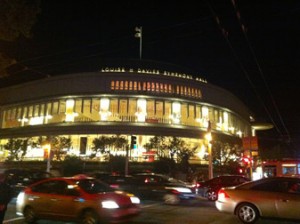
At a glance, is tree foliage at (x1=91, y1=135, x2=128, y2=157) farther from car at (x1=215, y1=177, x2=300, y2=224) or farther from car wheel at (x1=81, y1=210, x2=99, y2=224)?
car wheel at (x1=81, y1=210, x2=99, y2=224)

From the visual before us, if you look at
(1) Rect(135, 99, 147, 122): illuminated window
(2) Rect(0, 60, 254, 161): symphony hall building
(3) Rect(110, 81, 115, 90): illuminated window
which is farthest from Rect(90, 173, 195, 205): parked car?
(3) Rect(110, 81, 115, 90): illuminated window

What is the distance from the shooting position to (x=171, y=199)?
19375mm

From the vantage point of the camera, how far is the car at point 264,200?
1161 centimetres

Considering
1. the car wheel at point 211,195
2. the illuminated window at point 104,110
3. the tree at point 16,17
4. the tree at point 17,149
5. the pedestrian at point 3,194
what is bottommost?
the car wheel at point 211,195

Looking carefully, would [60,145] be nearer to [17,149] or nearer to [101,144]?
[101,144]

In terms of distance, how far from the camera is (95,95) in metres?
59.4

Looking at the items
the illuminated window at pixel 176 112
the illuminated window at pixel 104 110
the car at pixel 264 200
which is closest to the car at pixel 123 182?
the car at pixel 264 200

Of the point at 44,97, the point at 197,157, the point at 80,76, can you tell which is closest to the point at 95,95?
the point at 80,76

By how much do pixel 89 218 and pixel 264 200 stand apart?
5.46m

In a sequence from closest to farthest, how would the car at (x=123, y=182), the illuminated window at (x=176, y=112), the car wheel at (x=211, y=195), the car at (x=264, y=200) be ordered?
1. the car at (x=264, y=200)
2. the car at (x=123, y=182)
3. the car wheel at (x=211, y=195)
4. the illuminated window at (x=176, y=112)

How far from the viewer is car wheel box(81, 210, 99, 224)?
36.4 feet

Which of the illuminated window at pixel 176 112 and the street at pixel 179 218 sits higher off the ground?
the illuminated window at pixel 176 112

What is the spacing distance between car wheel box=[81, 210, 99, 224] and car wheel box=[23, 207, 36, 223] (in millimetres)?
2073

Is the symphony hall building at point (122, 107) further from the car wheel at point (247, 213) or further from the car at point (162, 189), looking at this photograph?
the car wheel at point (247, 213)
